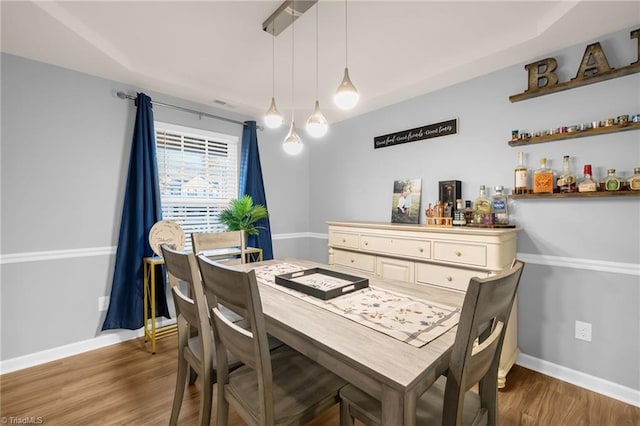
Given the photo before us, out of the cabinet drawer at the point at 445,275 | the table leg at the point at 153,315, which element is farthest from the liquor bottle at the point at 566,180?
the table leg at the point at 153,315

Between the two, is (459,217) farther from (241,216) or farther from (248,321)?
(241,216)

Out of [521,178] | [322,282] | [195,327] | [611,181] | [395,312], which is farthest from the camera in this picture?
[521,178]

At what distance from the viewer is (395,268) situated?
2.57 metres

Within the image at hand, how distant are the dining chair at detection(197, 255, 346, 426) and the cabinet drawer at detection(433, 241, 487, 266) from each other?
1.36m

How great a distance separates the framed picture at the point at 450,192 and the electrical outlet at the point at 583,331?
1.20m

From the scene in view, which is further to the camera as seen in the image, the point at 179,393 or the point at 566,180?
the point at 566,180

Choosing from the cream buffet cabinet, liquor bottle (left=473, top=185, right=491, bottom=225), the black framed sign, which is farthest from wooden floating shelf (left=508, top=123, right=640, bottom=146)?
the cream buffet cabinet

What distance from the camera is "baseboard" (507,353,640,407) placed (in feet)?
6.01

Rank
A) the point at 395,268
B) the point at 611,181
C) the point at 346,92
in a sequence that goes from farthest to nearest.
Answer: the point at 395,268
the point at 611,181
the point at 346,92

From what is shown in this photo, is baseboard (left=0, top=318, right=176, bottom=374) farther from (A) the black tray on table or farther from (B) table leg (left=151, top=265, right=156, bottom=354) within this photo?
(A) the black tray on table

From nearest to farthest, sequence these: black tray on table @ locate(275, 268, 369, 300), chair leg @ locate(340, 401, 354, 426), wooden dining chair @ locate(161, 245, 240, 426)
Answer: chair leg @ locate(340, 401, 354, 426) → wooden dining chair @ locate(161, 245, 240, 426) → black tray on table @ locate(275, 268, 369, 300)

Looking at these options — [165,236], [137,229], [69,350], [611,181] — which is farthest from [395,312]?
[69,350]

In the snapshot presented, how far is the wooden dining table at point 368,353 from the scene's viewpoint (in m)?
0.81

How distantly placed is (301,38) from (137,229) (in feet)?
7.32
